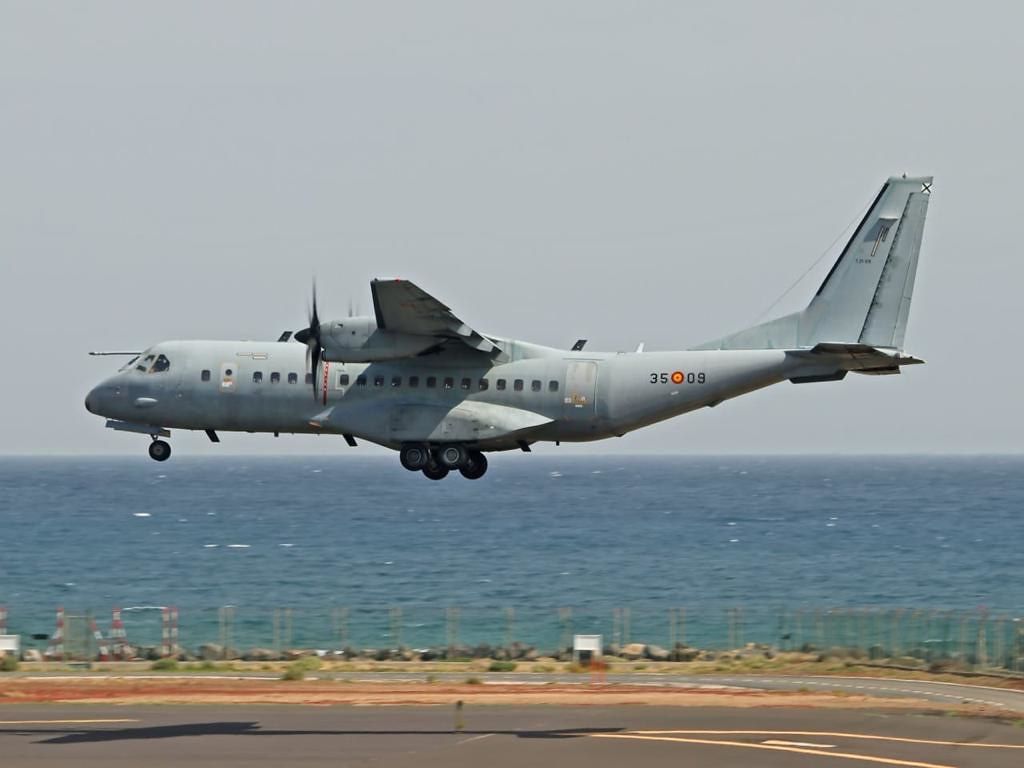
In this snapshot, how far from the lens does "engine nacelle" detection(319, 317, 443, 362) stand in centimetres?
4078

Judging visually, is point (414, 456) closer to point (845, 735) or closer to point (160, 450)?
point (160, 450)

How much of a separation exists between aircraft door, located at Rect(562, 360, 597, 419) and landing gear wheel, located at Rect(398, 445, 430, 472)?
13.8ft

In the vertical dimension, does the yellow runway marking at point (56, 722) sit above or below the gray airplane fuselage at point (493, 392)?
below

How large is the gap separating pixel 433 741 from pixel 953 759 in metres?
12.2

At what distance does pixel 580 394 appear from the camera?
4138 centimetres

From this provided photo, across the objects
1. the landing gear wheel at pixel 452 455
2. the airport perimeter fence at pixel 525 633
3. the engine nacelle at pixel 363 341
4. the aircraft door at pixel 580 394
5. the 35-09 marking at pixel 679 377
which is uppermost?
the engine nacelle at pixel 363 341

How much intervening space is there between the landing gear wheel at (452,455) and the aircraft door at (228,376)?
6368 millimetres

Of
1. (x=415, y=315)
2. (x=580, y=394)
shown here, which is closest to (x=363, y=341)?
(x=415, y=315)

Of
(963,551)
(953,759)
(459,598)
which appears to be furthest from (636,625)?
(963,551)

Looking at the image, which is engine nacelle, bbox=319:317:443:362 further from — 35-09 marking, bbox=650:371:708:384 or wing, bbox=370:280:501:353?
35-09 marking, bbox=650:371:708:384

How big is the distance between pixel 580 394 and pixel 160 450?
13314 millimetres

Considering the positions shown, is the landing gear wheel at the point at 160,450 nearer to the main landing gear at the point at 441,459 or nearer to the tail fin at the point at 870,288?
the main landing gear at the point at 441,459

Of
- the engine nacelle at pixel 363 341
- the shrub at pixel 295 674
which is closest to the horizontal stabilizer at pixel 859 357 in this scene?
the engine nacelle at pixel 363 341

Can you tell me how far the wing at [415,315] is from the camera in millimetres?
39750
